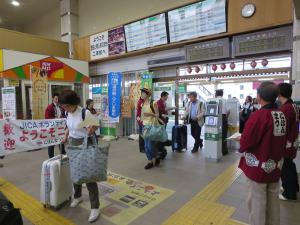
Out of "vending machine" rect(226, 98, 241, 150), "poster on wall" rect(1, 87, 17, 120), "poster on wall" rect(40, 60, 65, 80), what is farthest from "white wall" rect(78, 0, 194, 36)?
"poster on wall" rect(1, 87, 17, 120)

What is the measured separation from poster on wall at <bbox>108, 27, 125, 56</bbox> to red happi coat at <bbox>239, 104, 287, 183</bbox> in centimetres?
560

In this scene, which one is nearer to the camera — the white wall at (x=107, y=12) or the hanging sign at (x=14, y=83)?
the hanging sign at (x=14, y=83)

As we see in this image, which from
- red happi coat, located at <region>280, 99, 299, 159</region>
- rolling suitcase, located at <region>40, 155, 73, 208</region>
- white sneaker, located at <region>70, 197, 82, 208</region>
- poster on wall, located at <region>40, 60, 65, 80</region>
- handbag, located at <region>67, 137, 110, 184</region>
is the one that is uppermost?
poster on wall, located at <region>40, 60, 65, 80</region>

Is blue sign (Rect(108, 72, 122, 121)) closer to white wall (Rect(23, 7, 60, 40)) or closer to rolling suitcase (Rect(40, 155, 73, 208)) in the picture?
rolling suitcase (Rect(40, 155, 73, 208))

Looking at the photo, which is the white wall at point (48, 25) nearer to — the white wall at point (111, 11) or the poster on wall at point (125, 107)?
the white wall at point (111, 11)

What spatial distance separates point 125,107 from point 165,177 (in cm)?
382

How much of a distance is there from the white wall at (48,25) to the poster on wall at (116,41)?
12.5ft

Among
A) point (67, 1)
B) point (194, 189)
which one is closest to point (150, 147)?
point (194, 189)

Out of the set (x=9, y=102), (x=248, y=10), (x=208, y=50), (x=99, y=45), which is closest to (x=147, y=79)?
(x=208, y=50)

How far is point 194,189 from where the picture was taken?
3.21 m

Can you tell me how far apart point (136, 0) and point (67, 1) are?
313 cm

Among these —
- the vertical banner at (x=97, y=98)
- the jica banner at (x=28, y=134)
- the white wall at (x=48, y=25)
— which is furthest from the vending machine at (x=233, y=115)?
the white wall at (x=48, y=25)

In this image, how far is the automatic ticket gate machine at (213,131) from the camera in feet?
14.7

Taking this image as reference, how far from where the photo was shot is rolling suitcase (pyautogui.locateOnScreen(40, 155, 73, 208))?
2.60 metres
